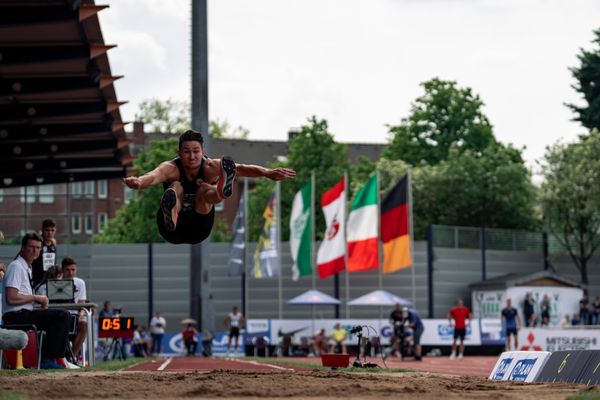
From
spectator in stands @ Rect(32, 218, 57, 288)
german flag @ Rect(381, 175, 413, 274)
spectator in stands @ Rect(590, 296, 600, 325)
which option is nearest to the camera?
spectator in stands @ Rect(32, 218, 57, 288)

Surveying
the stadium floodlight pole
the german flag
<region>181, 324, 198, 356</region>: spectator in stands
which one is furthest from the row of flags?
<region>181, 324, 198, 356</region>: spectator in stands

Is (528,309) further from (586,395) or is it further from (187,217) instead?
(586,395)

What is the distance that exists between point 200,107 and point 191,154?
59.8 ft

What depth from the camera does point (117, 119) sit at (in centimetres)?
2708

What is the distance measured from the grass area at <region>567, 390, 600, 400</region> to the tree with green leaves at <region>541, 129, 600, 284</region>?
44517 millimetres

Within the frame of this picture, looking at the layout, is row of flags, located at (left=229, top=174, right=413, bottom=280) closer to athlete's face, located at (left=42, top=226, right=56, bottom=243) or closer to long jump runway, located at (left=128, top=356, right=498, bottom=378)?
long jump runway, located at (left=128, top=356, right=498, bottom=378)

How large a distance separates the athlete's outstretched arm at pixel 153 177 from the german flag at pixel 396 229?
2569 centimetres

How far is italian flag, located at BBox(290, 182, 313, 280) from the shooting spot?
1574 inches

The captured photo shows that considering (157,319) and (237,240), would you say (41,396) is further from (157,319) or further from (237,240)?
(237,240)

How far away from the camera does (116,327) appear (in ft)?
69.5

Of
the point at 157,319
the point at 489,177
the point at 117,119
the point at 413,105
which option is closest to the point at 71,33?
the point at 117,119

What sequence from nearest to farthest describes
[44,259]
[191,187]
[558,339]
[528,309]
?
[191,187], [44,259], [558,339], [528,309]

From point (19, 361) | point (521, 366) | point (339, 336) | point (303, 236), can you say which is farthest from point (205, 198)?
point (303, 236)

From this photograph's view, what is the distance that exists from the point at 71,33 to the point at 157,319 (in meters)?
17.2
